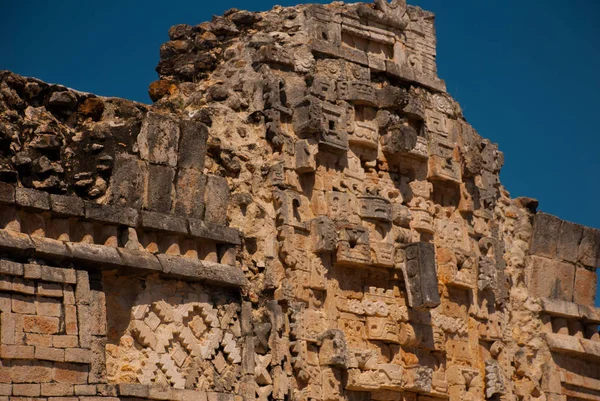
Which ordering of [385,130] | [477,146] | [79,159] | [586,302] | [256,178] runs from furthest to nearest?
[586,302]
[477,146]
[385,130]
[256,178]
[79,159]

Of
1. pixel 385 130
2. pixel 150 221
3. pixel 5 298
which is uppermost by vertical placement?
pixel 385 130

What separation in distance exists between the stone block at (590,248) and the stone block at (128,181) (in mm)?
6624

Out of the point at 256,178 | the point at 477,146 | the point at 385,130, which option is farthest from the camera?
the point at 477,146

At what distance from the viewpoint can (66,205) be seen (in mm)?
12164

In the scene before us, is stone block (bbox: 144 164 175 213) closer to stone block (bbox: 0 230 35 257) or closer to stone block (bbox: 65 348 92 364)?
stone block (bbox: 0 230 35 257)

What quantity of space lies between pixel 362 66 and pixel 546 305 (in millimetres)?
3581

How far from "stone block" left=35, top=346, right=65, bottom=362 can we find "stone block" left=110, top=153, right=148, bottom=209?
1.41 m

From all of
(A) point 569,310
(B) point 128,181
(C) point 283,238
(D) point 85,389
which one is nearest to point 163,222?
(B) point 128,181

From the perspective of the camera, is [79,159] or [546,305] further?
[546,305]

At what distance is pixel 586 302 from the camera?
17844mm

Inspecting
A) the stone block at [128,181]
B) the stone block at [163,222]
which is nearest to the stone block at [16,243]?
the stone block at [128,181]

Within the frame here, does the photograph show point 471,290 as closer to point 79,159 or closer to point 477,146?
point 477,146

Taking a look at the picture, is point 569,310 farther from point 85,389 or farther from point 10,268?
point 10,268

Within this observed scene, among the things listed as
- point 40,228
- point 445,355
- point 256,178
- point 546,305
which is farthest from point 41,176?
point 546,305
